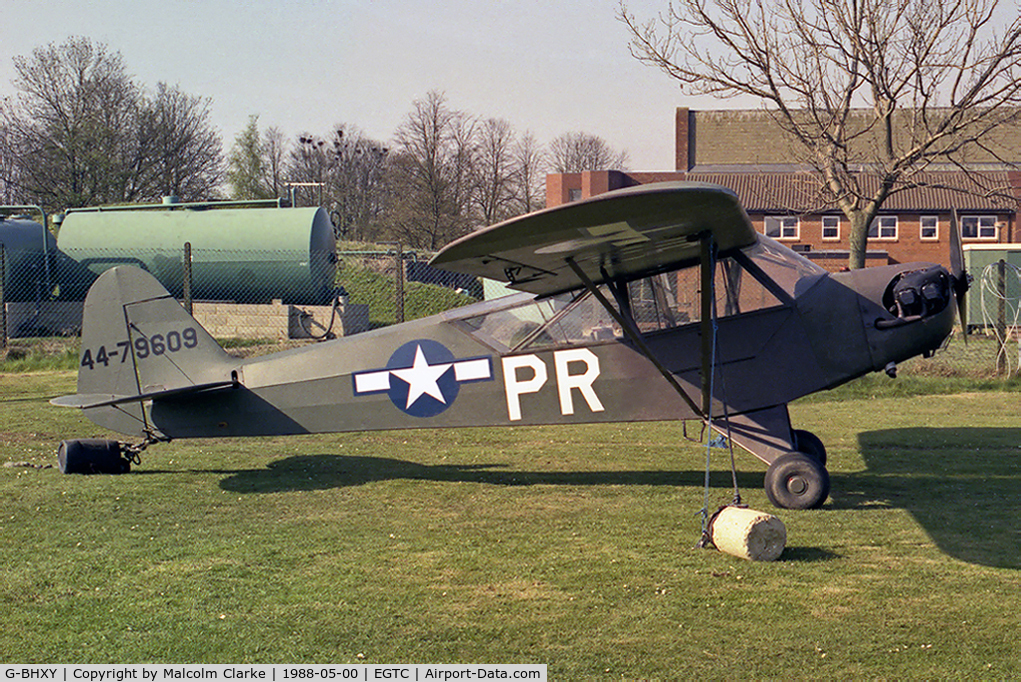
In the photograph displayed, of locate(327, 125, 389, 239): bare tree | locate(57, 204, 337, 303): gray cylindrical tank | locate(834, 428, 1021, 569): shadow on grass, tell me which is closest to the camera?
locate(834, 428, 1021, 569): shadow on grass

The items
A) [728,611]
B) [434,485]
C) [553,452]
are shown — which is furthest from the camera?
[553,452]

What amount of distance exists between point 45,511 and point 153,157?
1766 inches

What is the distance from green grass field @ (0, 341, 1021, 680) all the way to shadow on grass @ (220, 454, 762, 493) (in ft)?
0.15

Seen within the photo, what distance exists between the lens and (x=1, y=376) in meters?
15.6

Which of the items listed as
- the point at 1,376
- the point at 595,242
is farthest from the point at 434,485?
the point at 1,376

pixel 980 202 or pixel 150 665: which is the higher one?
pixel 980 202

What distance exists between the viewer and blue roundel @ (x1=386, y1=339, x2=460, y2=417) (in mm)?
8266

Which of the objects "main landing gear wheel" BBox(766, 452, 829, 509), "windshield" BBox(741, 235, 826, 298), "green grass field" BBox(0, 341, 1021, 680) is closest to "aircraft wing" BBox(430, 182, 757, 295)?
"windshield" BBox(741, 235, 826, 298)

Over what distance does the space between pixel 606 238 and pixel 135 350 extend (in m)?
4.66

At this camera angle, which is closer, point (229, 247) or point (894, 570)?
point (894, 570)

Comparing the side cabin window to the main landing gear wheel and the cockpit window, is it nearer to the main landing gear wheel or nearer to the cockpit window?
the cockpit window

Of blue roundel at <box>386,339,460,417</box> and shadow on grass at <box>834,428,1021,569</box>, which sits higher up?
blue roundel at <box>386,339,460,417</box>

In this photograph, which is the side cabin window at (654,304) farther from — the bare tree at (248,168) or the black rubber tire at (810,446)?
the bare tree at (248,168)

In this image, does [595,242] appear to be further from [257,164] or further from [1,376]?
[257,164]
